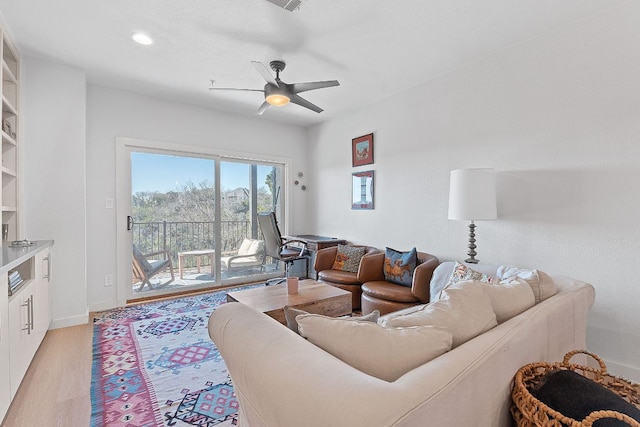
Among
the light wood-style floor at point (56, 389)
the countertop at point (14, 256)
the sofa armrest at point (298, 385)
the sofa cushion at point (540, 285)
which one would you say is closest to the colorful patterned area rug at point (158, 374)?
the light wood-style floor at point (56, 389)

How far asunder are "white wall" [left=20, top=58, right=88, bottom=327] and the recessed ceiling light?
3.49ft

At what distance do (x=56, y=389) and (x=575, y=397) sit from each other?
9.17 ft

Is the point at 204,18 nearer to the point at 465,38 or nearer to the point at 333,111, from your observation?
the point at 465,38

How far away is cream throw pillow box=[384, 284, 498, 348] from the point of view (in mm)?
1072

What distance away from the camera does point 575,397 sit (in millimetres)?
1019

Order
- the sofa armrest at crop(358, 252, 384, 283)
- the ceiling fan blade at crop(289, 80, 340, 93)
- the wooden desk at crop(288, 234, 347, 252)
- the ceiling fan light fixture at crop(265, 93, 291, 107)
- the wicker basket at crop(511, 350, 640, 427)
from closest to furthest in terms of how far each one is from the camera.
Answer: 1. the wicker basket at crop(511, 350, 640, 427)
2. the ceiling fan blade at crop(289, 80, 340, 93)
3. the ceiling fan light fixture at crop(265, 93, 291, 107)
4. the sofa armrest at crop(358, 252, 384, 283)
5. the wooden desk at crop(288, 234, 347, 252)

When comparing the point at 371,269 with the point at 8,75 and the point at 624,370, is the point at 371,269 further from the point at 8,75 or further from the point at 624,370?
the point at 8,75

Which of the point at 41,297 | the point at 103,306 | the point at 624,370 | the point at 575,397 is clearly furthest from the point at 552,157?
the point at 103,306

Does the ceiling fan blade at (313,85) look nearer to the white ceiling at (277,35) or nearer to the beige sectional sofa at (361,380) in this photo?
the white ceiling at (277,35)

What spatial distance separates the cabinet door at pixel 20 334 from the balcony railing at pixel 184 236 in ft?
5.87

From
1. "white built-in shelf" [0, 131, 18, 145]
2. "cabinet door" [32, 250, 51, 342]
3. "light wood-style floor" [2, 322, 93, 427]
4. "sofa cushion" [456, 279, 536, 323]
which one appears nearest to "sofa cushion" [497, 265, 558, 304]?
"sofa cushion" [456, 279, 536, 323]

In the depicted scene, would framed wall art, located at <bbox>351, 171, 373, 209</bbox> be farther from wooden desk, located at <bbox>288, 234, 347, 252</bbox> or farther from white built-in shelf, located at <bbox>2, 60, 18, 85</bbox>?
white built-in shelf, located at <bbox>2, 60, 18, 85</bbox>

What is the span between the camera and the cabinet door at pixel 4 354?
1559mm

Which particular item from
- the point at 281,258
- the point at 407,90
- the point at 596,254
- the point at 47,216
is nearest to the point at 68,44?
the point at 47,216
